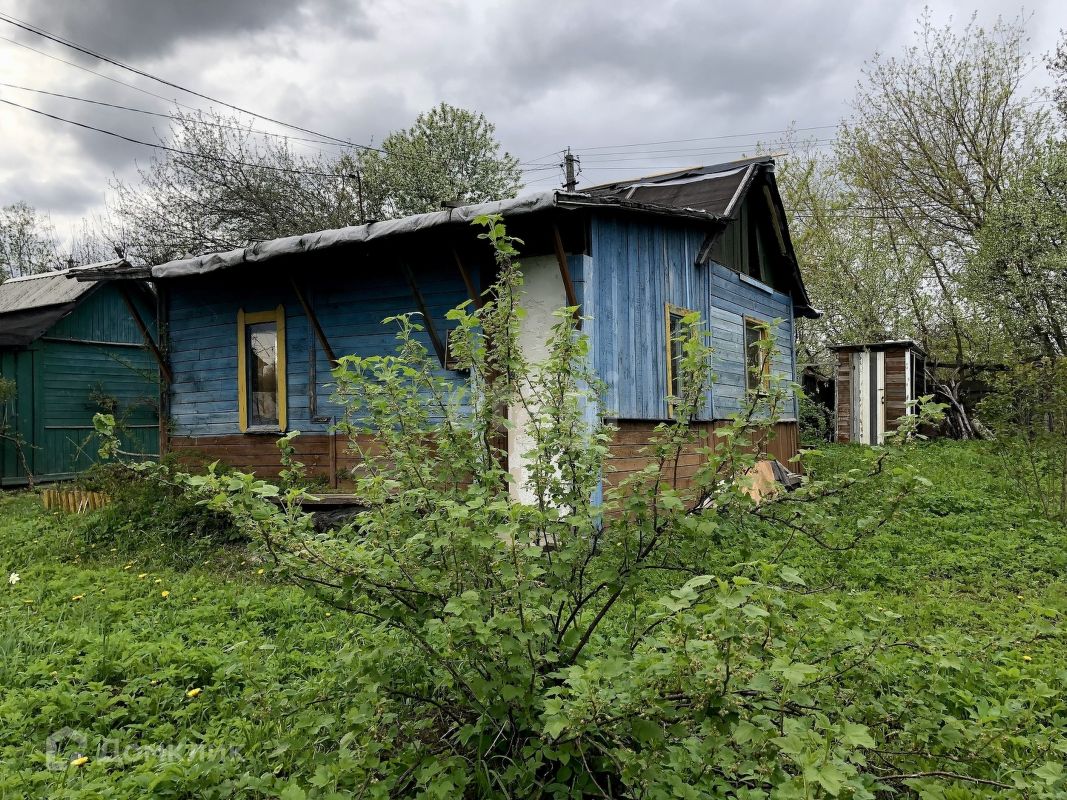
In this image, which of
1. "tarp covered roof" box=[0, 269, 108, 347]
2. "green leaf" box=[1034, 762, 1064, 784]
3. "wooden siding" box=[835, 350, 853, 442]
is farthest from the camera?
"wooden siding" box=[835, 350, 853, 442]

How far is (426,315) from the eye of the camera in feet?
23.6

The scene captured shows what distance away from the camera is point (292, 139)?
2238 centimetres

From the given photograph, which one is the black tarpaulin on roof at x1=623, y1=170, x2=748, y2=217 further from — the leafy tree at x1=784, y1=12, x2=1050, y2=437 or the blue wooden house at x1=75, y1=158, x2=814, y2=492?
the leafy tree at x1=784, y1=12, x2=1050, y2=437

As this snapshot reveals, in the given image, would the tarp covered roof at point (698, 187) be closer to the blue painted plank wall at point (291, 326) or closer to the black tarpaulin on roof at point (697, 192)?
the black tarpaulin on roof at point (697, 192)

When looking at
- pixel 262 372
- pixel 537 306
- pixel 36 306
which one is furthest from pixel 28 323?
pixel 537 306

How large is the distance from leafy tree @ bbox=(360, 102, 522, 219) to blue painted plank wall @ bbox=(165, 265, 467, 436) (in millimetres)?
12863

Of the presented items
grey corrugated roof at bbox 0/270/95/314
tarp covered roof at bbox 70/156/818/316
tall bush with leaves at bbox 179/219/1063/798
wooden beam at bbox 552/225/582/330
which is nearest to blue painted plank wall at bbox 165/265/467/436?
tarp covered roof at bbox 70/156/818/316

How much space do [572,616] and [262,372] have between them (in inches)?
298

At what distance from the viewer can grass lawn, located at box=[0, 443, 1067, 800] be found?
2.41 metres

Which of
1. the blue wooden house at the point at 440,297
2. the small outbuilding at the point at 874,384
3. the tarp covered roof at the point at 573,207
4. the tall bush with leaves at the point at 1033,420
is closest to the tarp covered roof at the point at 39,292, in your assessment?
the tarp covered roof at the point at 573,207

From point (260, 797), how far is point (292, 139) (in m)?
23.4

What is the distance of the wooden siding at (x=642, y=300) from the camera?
6.98 meters

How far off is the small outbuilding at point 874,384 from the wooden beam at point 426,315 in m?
10.5

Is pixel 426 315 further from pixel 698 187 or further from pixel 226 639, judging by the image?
pixel 698 187
